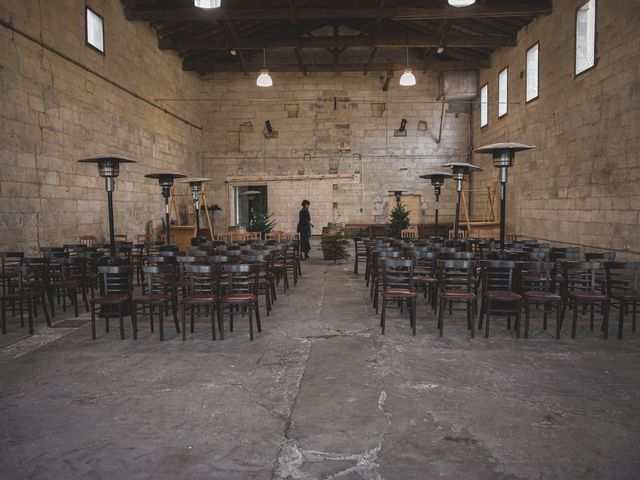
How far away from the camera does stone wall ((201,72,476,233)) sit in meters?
16.9

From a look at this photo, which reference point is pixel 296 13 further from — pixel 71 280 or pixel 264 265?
pixel 71 280

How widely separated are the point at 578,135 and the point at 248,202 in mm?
14659

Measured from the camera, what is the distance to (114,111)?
34.8ft

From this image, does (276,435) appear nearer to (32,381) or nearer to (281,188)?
(32,381)

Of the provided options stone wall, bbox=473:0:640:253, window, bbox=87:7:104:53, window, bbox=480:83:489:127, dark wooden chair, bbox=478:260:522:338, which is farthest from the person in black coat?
window, bbox=480:83:489:127

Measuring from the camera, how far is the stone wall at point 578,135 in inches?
290

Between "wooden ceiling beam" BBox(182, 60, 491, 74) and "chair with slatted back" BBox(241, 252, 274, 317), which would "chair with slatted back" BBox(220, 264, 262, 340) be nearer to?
"chair with slatted back" BBox(241, 252, 274, 317)

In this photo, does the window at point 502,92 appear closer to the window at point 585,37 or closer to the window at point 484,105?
the window at point 484,105

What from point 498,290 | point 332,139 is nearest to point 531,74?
point 332,139

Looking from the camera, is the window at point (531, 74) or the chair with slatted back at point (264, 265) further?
the window at point (531, 74)

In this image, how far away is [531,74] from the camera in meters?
11.6

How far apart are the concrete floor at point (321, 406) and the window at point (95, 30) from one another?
24.1 feet

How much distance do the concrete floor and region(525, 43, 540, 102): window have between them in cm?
841

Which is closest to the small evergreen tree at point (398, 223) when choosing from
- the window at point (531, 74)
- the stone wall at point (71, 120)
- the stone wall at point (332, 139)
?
the window at point (531, 74)
